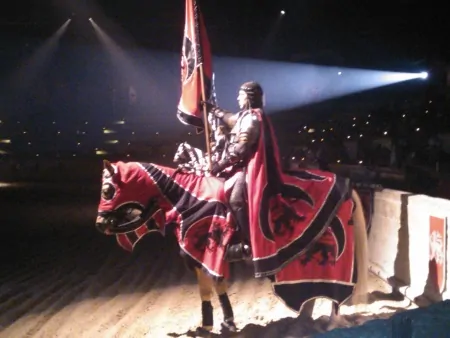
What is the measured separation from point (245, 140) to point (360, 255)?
169 centimetres

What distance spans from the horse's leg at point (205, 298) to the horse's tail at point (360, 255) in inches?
55.4

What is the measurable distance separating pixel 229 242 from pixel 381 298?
2.56 meters

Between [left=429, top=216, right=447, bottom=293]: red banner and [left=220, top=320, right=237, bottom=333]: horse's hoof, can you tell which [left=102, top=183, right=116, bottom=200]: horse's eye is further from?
[left=429, top=216, right=447, bottom=293]: red banner

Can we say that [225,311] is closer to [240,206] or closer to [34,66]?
[240,206]

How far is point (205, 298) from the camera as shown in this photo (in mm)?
5945

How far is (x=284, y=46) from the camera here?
21.8m

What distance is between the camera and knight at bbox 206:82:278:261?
17.7 ft

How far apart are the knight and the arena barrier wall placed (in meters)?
2.11

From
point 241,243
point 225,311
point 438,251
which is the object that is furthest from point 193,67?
point 438,251

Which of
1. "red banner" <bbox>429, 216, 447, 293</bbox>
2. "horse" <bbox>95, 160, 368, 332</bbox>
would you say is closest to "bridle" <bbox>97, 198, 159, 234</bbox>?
"horse" <bbox>95, 160, 368, 332</bbox>

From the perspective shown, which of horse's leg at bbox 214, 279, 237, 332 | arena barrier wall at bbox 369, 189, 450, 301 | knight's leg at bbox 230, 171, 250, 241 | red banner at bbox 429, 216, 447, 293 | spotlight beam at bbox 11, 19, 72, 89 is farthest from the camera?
spotlight beam at bbox 11, 19, 72, 89

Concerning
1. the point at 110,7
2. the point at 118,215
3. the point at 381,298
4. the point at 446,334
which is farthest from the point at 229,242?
the point at 110,7

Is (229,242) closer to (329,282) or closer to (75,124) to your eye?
(329,282)

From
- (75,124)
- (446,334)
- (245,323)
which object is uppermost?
(75,124)
